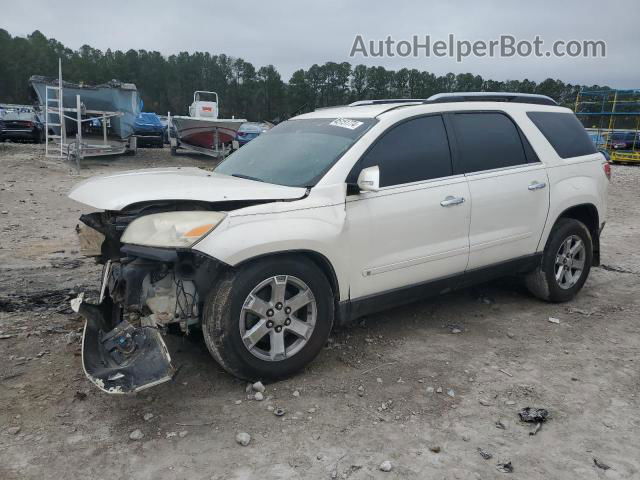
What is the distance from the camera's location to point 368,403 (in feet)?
10.5

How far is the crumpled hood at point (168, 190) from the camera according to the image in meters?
3.07

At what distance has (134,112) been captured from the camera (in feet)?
63.0

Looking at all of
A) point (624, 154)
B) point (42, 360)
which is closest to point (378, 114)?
point (42, 360)

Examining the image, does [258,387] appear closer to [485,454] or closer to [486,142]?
[485,454]

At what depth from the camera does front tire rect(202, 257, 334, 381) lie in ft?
10.2

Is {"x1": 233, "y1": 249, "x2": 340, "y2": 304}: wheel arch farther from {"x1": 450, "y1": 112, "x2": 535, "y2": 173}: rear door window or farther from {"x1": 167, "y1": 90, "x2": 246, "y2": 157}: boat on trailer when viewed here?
{"x1": 167, "y1": 90, "x2": 246, "y2": 157}: boat on trailer

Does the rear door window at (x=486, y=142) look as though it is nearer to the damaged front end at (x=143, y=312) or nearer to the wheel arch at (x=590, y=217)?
the wheel arch at (x=590, y=217)

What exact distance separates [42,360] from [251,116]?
67983mm

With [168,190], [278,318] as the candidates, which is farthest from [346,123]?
[278,318]

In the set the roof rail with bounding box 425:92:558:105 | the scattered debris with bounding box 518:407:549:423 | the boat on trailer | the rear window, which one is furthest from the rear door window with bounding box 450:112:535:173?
the boat on trailer

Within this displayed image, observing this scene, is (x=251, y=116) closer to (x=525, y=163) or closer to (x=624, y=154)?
(x=624, y=154)

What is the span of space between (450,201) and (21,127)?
2455cm

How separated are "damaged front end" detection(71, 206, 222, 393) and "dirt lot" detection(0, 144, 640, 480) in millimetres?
257

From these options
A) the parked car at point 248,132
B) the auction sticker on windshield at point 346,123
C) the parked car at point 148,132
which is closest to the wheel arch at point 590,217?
the auction sticker on windshield at point 346,123
